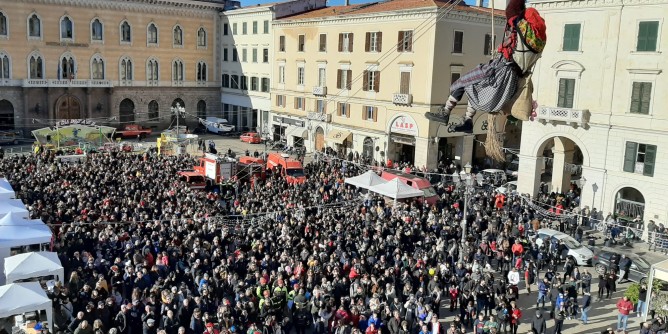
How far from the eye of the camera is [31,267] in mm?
15023

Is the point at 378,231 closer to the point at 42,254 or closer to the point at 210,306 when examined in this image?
the point at 210,306

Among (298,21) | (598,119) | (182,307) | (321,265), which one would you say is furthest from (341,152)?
(182,307)

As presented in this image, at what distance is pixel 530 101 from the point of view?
878 cm

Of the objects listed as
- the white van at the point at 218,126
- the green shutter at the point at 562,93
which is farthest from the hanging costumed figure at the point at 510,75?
the white van at the point at 218,126

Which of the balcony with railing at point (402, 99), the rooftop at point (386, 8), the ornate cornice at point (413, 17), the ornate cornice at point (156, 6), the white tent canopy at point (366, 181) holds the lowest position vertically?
the white tent canopy at point (366, 181)

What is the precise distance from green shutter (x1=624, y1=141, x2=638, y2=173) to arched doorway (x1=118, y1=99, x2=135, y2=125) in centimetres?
4116

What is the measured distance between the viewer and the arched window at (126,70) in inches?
2039

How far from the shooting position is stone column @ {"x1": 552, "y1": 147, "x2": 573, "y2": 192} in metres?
30.6

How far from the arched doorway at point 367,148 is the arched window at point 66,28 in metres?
26.6

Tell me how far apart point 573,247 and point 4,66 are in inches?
1705

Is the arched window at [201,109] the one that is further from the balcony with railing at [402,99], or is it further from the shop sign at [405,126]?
the balcony with railing at [402,99]

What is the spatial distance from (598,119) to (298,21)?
2499cm

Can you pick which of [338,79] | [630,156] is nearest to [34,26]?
[338,79]

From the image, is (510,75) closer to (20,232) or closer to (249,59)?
(20,232)
